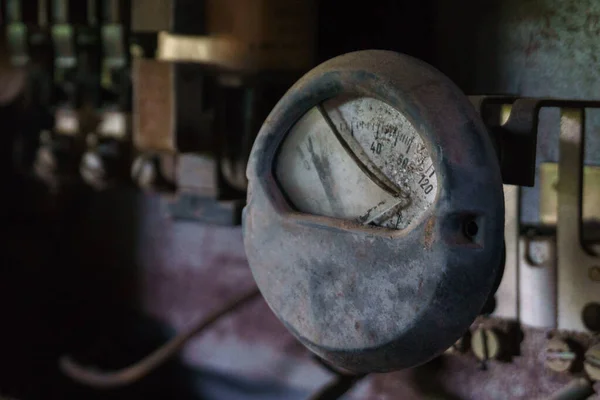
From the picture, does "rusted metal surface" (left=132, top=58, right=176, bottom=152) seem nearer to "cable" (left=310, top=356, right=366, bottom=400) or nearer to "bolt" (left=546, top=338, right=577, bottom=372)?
"cable" (left=310, top=356, right=366, bottom=400)

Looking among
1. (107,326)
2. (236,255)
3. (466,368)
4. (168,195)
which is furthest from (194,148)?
(107,326)

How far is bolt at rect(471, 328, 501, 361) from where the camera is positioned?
2.65 ft

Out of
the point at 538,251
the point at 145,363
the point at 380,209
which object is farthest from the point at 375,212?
the point at 145,363

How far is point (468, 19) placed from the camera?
84 cm

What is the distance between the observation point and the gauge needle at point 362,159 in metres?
0.59

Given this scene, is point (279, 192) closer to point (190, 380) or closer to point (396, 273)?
point (396, 273)

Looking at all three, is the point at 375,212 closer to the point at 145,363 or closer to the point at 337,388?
the point at 337,388

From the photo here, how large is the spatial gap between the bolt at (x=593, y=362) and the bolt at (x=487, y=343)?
100mm

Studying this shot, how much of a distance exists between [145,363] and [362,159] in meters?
0.65

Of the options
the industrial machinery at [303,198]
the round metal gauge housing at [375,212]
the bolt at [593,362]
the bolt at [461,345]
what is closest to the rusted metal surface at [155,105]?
the industrial machinery at [303,198]

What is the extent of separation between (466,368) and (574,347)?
15 centimetres

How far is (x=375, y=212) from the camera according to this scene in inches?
23.4

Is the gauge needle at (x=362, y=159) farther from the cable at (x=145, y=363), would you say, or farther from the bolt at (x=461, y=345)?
the cable at (x=145, y=363)

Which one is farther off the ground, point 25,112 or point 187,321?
point 25,112
